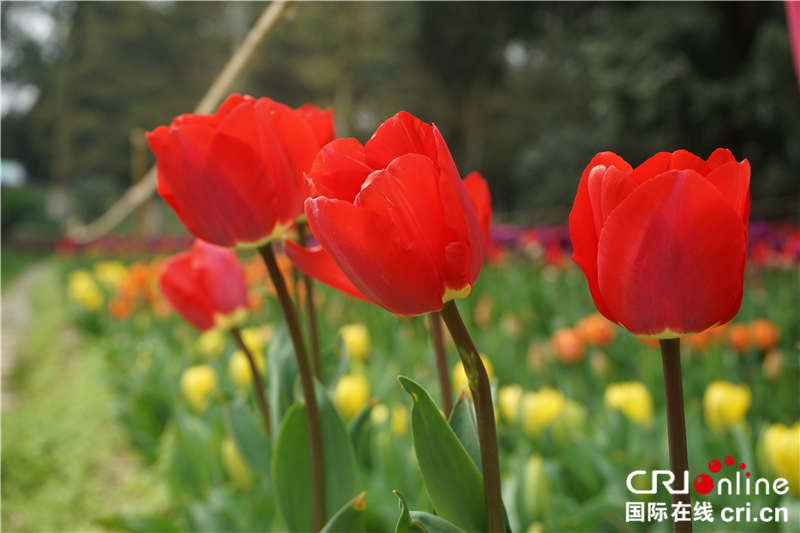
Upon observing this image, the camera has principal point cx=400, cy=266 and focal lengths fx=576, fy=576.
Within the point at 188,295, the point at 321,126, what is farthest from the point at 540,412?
the point at 321,126

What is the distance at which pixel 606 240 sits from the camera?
0.31 metres

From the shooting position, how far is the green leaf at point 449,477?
36 centimetres

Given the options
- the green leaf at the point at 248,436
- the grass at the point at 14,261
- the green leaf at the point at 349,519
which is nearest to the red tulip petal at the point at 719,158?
the green leaf at the point at 349,519

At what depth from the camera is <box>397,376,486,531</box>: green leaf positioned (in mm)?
364

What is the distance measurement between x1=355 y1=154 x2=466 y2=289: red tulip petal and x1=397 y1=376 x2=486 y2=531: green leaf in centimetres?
9

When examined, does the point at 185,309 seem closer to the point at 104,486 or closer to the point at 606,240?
the point at 606,240

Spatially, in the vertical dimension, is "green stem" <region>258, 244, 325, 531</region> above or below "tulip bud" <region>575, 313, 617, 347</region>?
below

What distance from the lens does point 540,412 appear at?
136cm

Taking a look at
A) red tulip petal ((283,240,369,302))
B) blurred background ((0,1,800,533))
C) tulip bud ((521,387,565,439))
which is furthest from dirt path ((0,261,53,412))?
red tulip petal ((283,240,369,302))

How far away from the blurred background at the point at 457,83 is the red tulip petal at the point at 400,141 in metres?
8.53

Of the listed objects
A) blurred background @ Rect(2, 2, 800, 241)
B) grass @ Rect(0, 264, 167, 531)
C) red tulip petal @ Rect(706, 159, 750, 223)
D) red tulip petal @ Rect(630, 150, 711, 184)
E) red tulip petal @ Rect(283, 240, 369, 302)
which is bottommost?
grass @ Rect(0, 264, 167, 531)

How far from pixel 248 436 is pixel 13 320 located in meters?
5.11

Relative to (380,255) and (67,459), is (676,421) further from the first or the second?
(67,459)

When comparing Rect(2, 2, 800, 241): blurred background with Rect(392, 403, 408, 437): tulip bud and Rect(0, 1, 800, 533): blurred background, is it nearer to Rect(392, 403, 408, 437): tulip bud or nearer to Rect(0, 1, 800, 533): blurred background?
Rect(0, 1, 800, 533): blurred background
